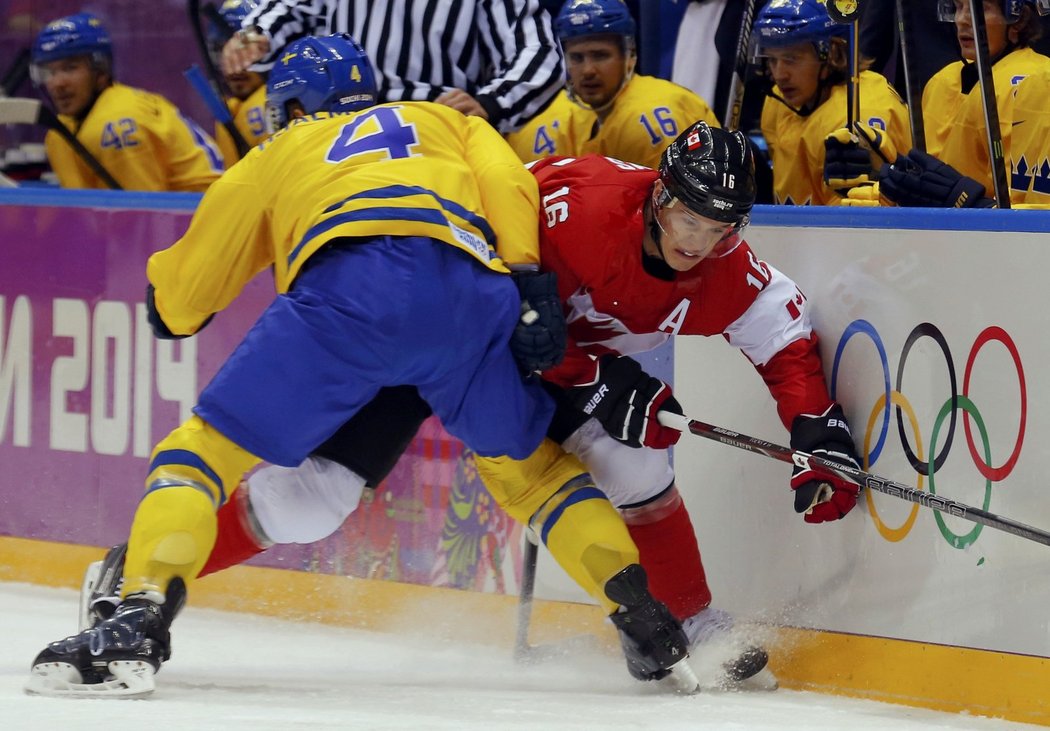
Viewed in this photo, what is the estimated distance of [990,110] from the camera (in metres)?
3.53

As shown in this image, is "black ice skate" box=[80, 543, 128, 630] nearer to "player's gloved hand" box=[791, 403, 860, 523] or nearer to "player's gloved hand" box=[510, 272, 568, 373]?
"player's gloved hand" box=[510, 272, 568, 373]

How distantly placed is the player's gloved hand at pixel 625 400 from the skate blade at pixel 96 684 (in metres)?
1.00

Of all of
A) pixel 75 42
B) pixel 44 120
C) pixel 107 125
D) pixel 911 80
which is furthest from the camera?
pixel 75 42

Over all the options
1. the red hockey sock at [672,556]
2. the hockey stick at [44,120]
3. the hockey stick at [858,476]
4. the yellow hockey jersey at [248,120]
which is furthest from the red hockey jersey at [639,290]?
the yellow hockey jersey at [248,120]

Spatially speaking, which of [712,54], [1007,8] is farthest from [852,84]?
[712,54]

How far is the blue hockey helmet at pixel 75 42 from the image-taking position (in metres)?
5.69

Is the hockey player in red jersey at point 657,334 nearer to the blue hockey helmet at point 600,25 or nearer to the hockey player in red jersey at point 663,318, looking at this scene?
the hockey player in red jersey at point 663,318

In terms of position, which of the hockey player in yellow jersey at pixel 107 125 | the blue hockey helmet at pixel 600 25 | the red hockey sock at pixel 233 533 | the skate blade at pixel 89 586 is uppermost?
the blue hockey helmet at pixel 600 25

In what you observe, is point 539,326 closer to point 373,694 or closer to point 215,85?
point 373,694

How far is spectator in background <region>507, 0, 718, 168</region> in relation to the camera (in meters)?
4.42

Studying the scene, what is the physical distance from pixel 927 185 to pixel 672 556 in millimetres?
918

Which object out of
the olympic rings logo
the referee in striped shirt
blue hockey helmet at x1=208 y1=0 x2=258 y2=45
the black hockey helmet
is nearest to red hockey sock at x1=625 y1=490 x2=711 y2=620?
the olympic rings logo

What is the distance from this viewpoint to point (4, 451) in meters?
4.70

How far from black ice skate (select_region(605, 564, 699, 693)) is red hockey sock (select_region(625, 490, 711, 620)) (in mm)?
205
